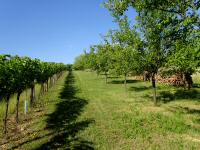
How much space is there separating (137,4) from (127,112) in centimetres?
915

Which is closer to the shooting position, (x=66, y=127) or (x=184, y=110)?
(x=66, y=127)

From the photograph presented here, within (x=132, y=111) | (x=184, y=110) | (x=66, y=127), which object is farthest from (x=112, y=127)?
(x=184, y=110)

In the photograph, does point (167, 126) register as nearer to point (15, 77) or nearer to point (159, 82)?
point (15, 77)

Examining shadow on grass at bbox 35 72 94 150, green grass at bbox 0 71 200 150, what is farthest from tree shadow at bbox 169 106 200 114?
shadow on grass at bbox 35 72 94 150

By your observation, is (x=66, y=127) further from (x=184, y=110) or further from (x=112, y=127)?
(x=184, y=110)

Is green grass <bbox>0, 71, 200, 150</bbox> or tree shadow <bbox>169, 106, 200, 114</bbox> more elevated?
tree shadow <bbox>169, 106, 200, 114</bbox>

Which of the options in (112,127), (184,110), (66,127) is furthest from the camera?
(184,110)

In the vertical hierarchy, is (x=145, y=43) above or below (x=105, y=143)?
above

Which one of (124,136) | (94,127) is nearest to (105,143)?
(124,136)

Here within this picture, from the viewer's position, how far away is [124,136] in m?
14.9

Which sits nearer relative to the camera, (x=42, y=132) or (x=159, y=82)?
(x=42, y=132)

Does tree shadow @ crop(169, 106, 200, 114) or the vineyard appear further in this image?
tree shadow @ crop(169, 106, 200, 114)

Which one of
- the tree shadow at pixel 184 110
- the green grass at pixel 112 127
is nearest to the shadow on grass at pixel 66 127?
the green grass at pixel 112 127

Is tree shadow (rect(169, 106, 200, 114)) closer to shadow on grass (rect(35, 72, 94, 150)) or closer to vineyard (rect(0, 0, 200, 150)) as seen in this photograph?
vineyard (rect(0, 0, 200, 150))
